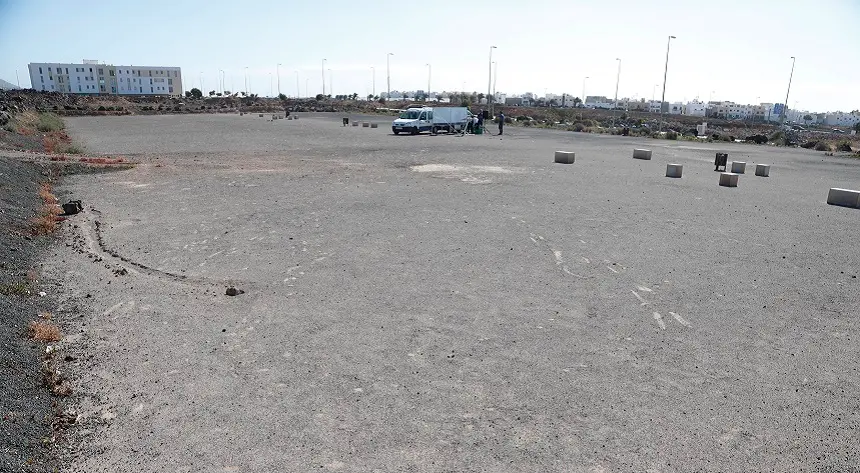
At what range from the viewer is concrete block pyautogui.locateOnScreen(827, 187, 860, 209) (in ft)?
54.4

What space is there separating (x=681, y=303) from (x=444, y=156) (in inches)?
819

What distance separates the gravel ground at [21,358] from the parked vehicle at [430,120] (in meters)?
34.0

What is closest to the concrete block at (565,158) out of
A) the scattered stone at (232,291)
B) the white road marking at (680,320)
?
the white road marking at (680,320)

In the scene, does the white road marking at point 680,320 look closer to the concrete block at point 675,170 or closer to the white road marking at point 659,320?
the white road marking at point 659,320

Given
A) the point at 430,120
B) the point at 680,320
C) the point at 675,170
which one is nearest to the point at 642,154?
the point at 675,170

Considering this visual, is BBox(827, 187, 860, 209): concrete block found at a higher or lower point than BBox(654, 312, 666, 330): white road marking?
higher

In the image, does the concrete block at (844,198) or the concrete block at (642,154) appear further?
the concrete block at (642,154)

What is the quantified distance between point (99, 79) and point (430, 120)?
537 feet

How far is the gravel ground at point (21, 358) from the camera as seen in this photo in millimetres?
4543

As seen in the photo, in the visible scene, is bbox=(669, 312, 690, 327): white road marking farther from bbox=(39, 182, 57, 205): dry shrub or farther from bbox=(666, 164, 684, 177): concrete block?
bbox=(666, 164, 684, 177): concrete block

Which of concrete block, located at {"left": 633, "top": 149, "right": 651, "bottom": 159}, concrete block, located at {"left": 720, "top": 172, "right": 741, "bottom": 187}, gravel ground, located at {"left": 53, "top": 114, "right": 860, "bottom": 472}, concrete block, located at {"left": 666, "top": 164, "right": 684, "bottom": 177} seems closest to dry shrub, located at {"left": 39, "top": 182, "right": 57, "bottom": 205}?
gravel ground, located at {"left": 53, "top": 114, "right": 860, "bottom": 472}

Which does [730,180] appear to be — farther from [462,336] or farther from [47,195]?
[47,195]

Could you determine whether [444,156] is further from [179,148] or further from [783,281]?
[783,281]

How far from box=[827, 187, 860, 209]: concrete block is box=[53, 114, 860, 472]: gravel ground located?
1394 mm
